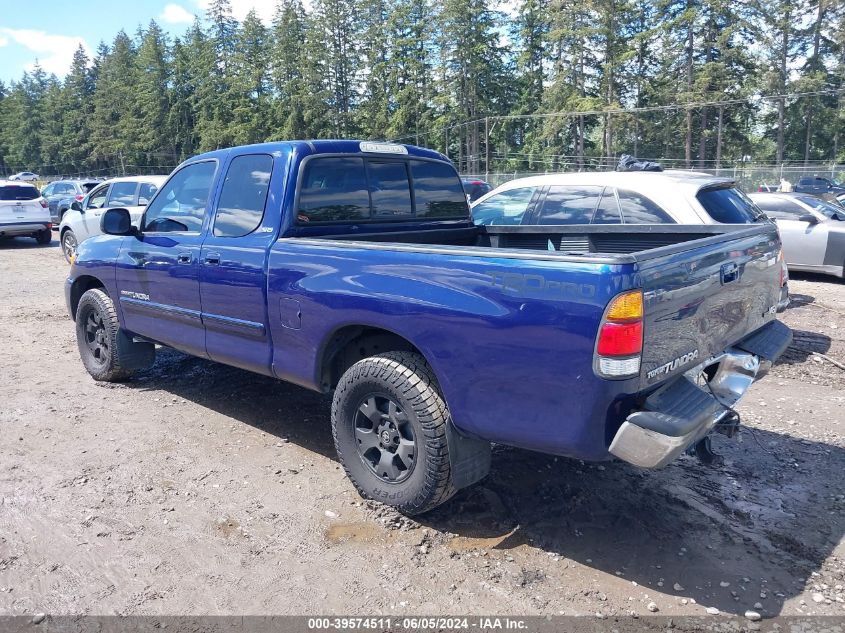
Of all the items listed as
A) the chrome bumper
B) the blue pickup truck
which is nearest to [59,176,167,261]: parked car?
the blue pickup truck

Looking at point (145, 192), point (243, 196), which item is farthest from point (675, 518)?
point (145, 192)

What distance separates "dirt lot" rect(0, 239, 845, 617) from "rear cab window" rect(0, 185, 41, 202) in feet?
47.3

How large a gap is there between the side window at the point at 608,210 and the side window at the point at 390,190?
250 centimetres

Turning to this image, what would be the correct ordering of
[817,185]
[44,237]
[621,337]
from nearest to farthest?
1. [621,337]
2. [44,237]
3. [817,185]

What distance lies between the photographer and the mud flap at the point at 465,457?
3.35 meters

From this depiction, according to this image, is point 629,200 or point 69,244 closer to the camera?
point 629,200

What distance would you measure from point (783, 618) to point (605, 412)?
117 cm

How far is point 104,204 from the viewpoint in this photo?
13750 millimetres

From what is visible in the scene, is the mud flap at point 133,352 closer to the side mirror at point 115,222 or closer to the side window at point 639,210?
the side mirror at point 115,222

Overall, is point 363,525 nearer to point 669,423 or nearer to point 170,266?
point 669,423

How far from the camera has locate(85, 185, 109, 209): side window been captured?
14574mm

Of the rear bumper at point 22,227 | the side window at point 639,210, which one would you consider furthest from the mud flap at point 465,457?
the rear bumper at point 22,227

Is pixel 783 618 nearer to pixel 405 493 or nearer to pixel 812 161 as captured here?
pixel 405 493

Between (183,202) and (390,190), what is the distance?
159cm
